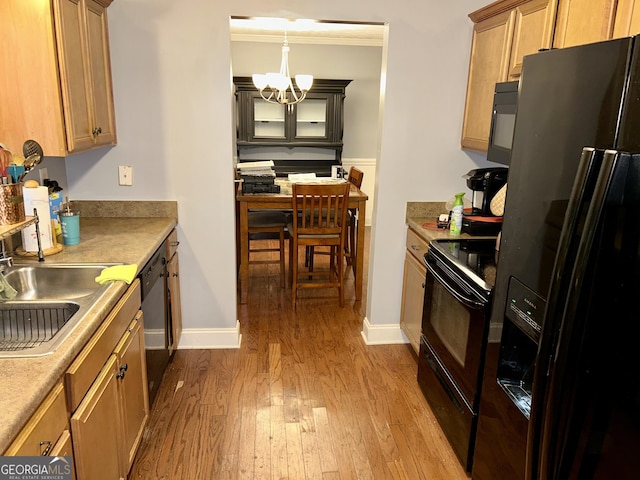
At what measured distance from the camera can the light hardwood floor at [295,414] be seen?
7.02ft

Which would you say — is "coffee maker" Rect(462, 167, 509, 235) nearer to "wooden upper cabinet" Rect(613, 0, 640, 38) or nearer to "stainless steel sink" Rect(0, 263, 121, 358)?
"wooden upper cabinet" Rect(613, 0, 640, 38)

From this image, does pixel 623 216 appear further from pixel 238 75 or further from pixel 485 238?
pixel 238 75

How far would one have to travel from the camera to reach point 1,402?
107 centimetres

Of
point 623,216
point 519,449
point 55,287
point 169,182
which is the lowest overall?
point 519,449

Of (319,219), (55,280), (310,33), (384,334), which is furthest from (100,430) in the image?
(310,33)

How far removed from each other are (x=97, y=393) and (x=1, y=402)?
1.51 feet

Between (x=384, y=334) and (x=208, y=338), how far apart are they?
121 centimetres

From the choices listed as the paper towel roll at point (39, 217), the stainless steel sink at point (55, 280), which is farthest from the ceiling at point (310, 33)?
the stainless steel sink at point (55, 280)

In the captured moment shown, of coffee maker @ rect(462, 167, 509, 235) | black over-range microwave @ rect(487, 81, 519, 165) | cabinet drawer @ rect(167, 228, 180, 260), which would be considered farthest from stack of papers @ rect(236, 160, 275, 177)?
black over-range microwave @ rect(487, 81, 519, 165)

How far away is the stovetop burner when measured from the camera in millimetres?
2004

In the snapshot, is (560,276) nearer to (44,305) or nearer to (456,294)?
(456,294)

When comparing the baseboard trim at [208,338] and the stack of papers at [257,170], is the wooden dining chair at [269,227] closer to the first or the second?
the stack of papers at [257,170]

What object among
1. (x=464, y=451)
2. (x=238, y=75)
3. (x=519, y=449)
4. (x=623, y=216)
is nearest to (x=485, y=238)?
(x=464, y=451)

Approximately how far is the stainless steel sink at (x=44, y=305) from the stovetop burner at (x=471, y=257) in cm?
148
